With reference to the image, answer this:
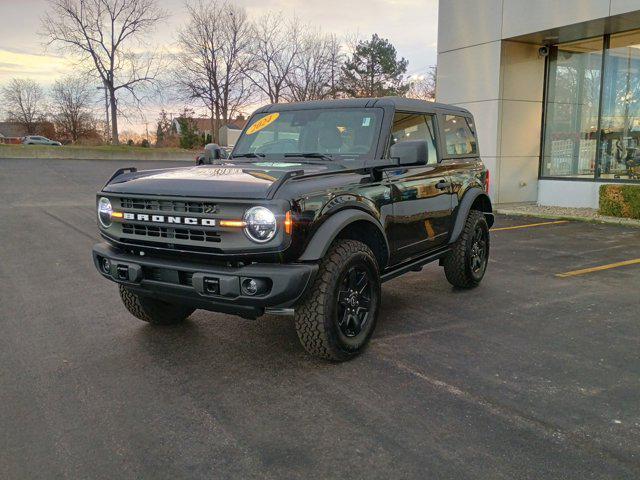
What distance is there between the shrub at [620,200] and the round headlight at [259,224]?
10.5 m

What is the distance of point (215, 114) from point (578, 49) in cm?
2908

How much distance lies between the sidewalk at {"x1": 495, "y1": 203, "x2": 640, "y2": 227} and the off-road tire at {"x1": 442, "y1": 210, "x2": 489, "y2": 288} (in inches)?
265

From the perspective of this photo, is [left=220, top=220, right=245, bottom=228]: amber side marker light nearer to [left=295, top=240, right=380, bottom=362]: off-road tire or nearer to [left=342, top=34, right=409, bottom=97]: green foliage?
[left=295, top=240, right=380, bottom=362]: off-road tire

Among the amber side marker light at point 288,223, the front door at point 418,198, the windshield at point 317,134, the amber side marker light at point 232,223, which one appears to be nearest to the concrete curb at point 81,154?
the windshield at point 317,134

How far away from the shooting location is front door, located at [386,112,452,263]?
14.8ft

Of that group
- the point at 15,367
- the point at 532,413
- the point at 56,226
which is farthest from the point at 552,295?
the point at 56,226

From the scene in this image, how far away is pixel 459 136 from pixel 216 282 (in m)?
3.57

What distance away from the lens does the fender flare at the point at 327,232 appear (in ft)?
11.5

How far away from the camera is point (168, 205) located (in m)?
3.61

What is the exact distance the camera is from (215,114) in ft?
127

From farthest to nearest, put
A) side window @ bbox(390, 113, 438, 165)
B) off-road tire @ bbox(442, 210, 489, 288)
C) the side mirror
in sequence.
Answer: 1. off-road tire @ bbox(442, 210, 489, 288)
2. side window @ bbox(390, 113, 438, 165)
3. the side mirror

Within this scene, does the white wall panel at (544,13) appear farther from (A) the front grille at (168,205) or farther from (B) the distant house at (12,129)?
(B) the distant house at (12,129)

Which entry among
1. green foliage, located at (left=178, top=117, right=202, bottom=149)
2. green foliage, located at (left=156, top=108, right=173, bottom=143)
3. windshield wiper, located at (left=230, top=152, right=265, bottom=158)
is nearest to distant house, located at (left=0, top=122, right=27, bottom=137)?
green foliage, located at (left=156, top=108, right=173, bottom=143)

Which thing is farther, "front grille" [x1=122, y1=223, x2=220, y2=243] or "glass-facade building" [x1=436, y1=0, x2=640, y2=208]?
"glass-facade building" [x1=436, y1=0, x2=640, y2=208]
